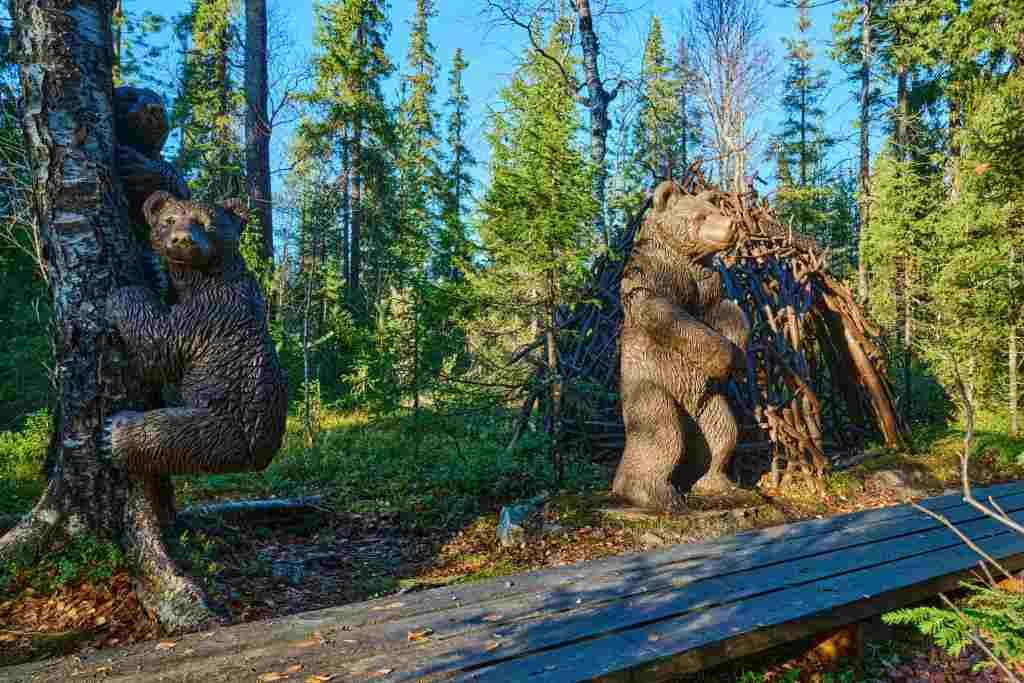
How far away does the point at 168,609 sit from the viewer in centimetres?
262

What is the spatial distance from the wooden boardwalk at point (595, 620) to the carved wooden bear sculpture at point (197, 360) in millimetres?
784

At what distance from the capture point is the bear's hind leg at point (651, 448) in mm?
4336

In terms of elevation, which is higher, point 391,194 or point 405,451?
point 391,194

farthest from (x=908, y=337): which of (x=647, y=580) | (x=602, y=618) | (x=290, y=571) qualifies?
(x=290, y=571)

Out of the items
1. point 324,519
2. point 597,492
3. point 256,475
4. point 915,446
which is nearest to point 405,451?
point 256,475

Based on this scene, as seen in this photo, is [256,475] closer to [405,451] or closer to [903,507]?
[405,451]

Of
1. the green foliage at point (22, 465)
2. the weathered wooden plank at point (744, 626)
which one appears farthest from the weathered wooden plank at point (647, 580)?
the green foliage at point (22, 465)

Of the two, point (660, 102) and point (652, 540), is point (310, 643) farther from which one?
point (660, 102)

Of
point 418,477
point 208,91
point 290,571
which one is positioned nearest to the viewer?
point 290,571

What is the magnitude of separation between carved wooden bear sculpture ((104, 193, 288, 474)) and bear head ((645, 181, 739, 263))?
299 cm

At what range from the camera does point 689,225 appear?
452cm

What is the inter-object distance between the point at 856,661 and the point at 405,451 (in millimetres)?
5377

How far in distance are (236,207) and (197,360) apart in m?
0.75

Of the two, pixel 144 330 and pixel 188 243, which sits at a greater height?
pixel 188 243
